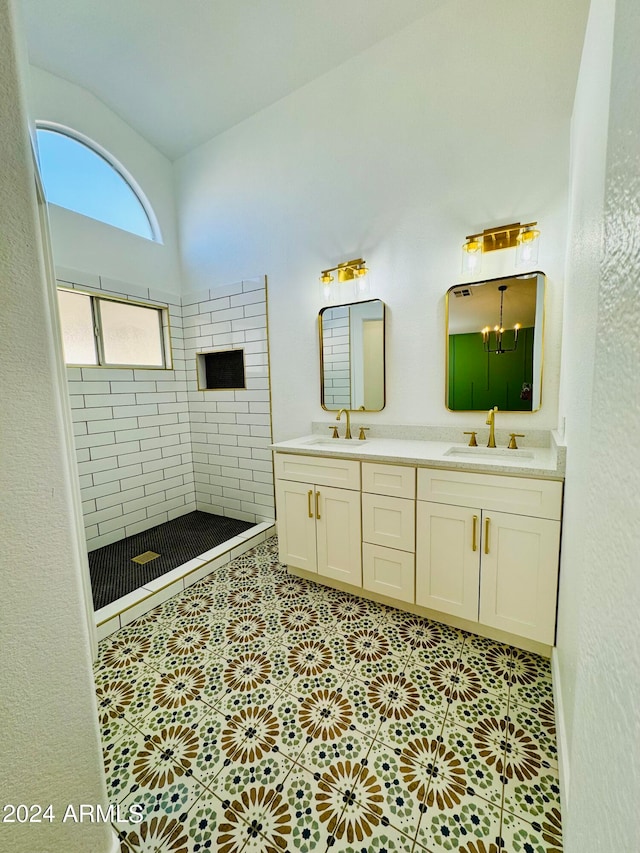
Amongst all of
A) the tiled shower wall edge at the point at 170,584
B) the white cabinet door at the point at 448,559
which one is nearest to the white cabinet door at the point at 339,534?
the white cabinet door at the point at 448,559

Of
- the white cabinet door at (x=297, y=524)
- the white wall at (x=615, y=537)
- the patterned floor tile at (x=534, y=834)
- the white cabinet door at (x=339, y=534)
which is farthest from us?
the white cabinet door at (x=297, y=524)

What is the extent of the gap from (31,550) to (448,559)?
171 cm

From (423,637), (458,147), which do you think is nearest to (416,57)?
(458,147)

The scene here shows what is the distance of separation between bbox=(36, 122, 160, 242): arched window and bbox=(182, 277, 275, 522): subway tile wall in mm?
775

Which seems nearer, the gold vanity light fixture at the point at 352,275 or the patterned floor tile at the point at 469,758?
the patterned floor tile at the point at 469,758

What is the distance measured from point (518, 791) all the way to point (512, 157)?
2829mm

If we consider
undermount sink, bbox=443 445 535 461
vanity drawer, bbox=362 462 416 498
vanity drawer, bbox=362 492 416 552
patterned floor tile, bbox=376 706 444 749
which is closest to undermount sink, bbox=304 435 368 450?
vanity drawer, bbox=362 462 416 498

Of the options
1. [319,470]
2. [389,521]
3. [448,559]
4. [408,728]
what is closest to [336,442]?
[319,470]

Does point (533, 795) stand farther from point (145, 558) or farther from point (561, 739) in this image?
point (145, 558)

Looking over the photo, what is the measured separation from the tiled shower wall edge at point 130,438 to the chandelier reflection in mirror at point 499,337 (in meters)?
2.77

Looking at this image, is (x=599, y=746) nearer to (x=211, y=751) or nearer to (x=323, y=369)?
(x=211, y=751)

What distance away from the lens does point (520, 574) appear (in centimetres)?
158

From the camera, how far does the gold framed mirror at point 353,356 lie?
237cm

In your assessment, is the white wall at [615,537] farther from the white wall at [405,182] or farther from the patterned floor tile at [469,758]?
the white wall at [405,182]
